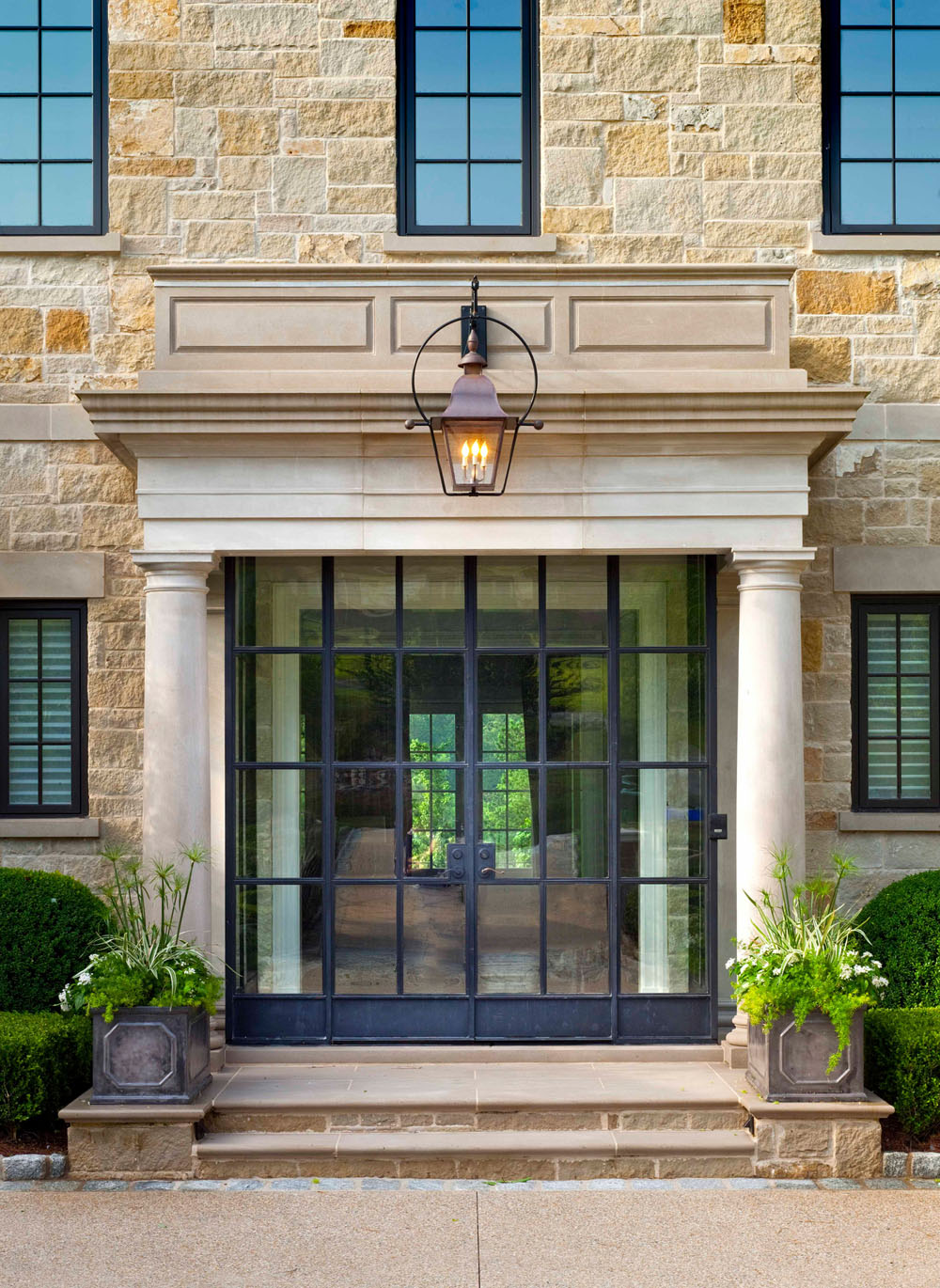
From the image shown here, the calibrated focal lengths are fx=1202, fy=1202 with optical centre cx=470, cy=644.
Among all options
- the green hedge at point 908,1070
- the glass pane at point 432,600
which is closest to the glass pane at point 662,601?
the glass pane at point 432,600

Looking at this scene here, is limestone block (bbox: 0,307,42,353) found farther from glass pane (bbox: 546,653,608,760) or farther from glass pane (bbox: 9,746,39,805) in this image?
glass pane (bbox: 546,653,608,760)

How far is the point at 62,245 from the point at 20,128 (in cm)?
105

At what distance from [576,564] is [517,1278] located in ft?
13.3

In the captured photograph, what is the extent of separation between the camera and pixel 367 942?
24.4 ft

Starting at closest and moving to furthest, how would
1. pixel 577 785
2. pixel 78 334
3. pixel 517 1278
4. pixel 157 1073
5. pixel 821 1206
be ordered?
pixel 517 1278
pixel 821 1206
pixel 157 1073
pixel 577 785
pixel 78 334

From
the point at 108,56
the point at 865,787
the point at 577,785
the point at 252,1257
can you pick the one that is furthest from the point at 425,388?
the point at 252,1257

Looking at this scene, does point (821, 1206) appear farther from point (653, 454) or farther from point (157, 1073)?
point (653, 454)

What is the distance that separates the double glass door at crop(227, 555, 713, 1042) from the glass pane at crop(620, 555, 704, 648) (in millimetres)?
13

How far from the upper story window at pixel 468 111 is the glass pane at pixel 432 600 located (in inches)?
94.9

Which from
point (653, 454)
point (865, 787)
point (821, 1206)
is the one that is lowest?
point (821, 1206)

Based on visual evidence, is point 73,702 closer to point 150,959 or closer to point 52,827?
point 52,827

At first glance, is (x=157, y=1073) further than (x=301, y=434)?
No

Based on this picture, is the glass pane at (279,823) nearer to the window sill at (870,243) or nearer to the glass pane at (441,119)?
the glass pane at (441,119)

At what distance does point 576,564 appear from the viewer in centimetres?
754
